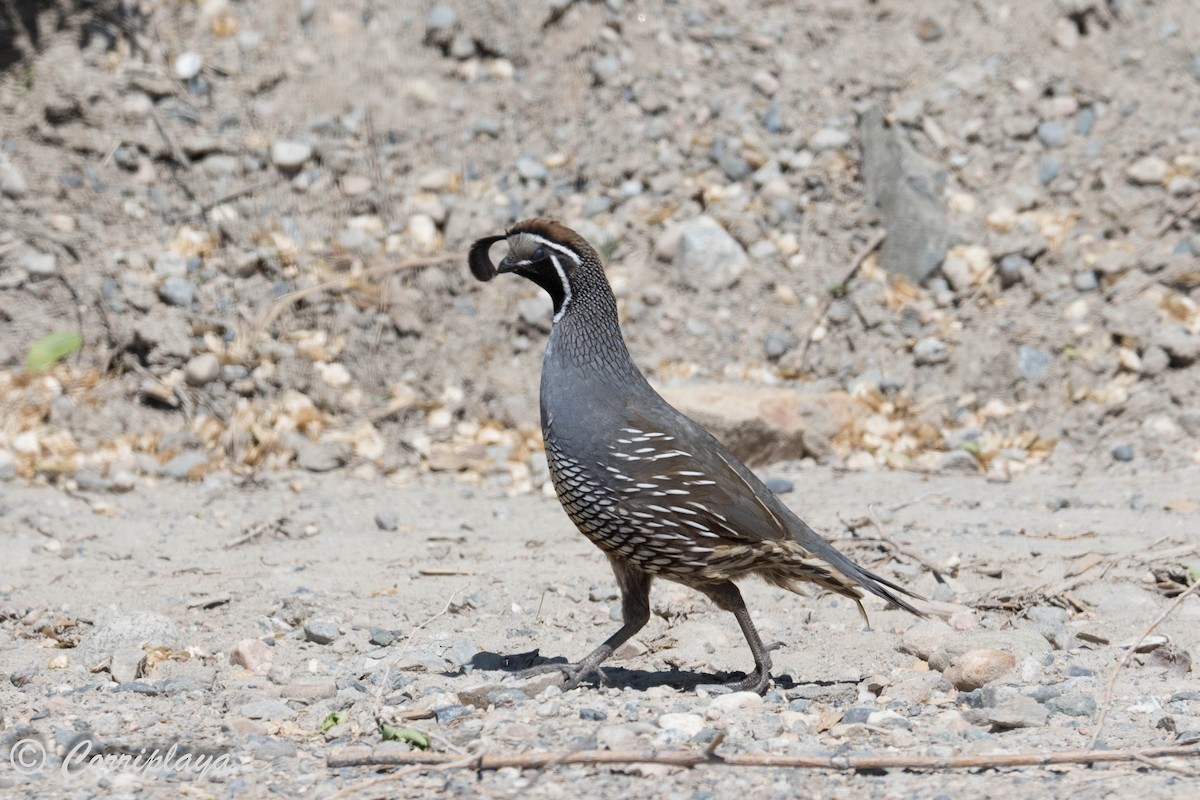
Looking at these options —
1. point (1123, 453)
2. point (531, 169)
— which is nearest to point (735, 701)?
point (1123, 453)

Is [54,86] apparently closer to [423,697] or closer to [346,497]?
[346,497]

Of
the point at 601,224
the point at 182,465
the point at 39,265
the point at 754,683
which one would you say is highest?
the point at 601,224

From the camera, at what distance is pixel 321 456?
8180mm

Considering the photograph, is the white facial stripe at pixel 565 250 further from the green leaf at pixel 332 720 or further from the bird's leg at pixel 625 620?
the green leaf at pixel 332 720

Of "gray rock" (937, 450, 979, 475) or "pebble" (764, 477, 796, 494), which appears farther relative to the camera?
"gray rock" (937, 450, 979, 475)

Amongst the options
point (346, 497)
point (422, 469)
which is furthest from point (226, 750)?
point (422, 469)

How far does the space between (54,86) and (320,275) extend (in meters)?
2.47

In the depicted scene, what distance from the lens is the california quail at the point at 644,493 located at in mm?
4695

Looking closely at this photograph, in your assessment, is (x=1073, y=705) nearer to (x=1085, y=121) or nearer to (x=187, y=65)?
(x=1085, y=121)

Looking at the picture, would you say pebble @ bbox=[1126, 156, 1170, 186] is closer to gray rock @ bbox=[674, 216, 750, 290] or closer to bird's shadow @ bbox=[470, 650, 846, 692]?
gray rock @ bbox=[674, 216, 750, 290]

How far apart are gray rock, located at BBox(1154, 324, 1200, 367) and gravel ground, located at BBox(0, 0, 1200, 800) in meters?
0.02

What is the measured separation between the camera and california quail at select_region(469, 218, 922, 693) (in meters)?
4.70

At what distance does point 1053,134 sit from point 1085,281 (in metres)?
1.33

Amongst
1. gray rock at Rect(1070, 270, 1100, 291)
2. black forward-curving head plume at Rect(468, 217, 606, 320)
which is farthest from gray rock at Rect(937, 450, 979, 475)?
black forward-curving head plume at Rect(468, 217, 606, 320)
